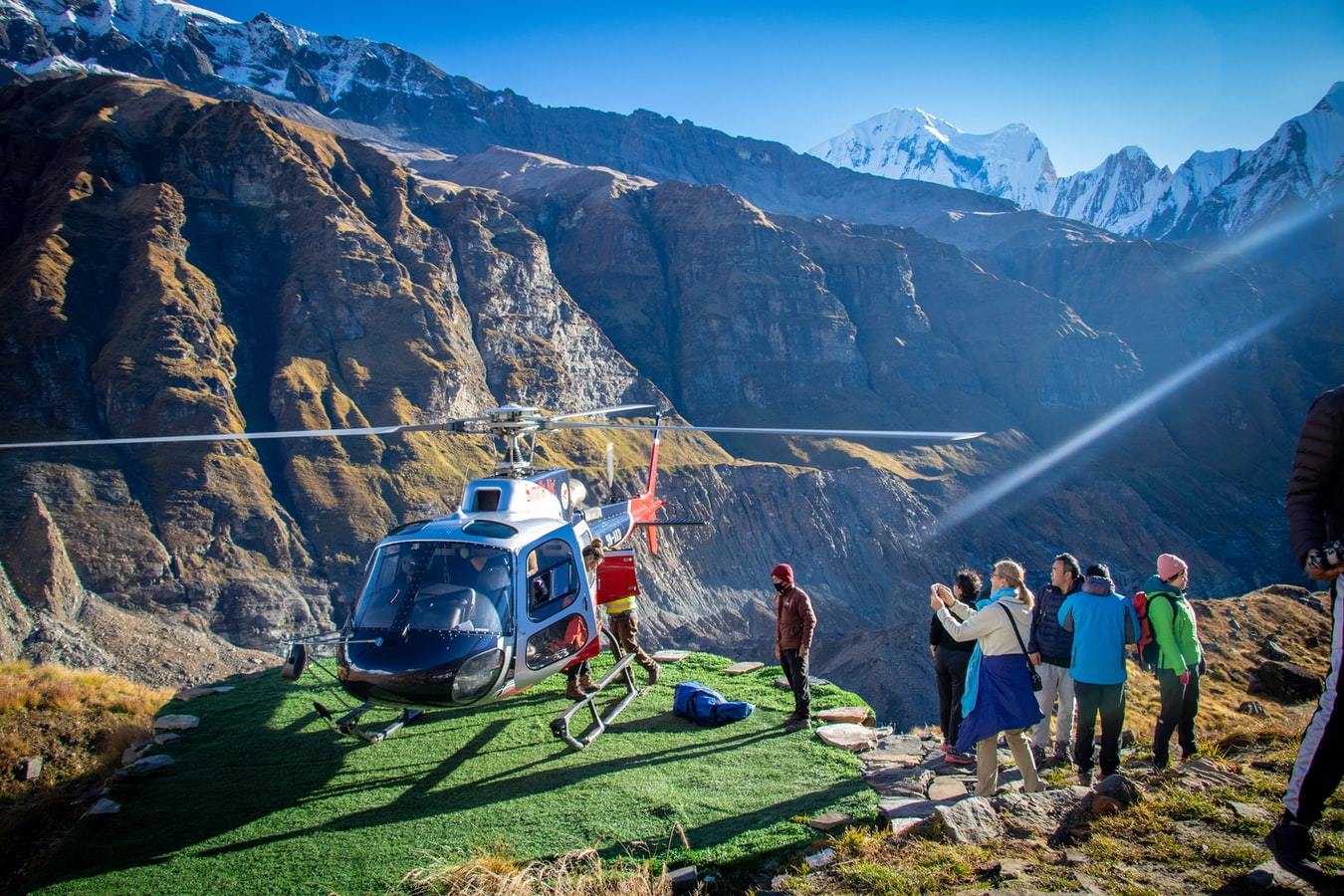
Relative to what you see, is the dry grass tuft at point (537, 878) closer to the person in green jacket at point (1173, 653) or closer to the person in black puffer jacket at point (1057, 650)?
the person in black puffer jacket at point (1057, 650)

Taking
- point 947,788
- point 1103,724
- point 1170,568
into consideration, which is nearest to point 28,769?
point 947,788

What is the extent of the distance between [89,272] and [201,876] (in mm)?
73064

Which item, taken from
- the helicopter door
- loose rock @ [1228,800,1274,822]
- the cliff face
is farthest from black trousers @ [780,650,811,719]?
the cliff face

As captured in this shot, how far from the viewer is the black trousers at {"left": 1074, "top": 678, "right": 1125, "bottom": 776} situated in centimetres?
697

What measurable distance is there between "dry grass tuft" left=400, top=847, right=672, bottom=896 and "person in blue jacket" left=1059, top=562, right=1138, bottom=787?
4.20 m

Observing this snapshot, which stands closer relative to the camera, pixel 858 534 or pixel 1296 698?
pixel 1296 698

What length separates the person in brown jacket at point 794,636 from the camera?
28.3 ft

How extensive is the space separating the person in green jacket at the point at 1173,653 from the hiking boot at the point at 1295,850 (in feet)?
11.8

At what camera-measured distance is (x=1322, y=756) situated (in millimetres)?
3887

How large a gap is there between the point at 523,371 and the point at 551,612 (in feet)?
249

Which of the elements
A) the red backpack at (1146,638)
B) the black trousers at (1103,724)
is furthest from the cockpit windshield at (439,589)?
the red backpack at (1146,638)

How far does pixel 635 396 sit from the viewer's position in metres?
95.8

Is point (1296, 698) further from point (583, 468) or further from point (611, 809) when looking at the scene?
point (583, 468)

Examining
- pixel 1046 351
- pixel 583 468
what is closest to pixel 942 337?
pixel 1046 351
